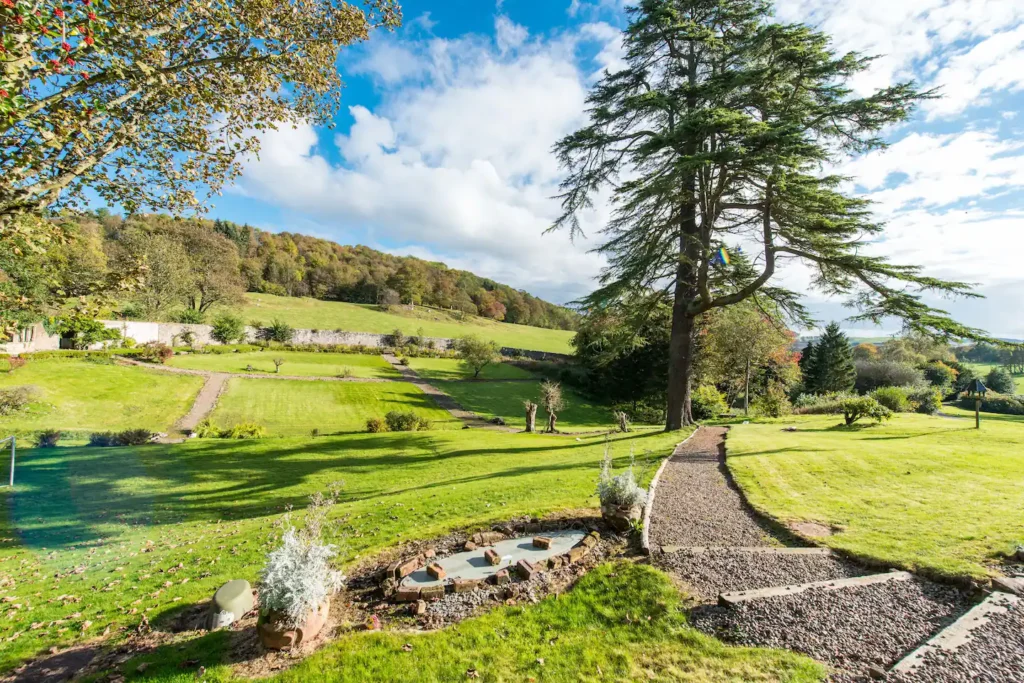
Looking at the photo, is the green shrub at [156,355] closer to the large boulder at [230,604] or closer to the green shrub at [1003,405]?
the large boulder at [230,604]

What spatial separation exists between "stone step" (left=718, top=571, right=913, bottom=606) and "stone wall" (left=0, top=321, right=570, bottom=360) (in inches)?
1742

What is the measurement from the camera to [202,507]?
10484 mm

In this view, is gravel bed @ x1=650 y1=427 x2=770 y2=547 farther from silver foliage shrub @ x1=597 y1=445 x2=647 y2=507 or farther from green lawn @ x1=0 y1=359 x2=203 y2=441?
green lawn @ x1=0 y1=359 x2=203 y2=441

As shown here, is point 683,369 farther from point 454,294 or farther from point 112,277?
point 454,294

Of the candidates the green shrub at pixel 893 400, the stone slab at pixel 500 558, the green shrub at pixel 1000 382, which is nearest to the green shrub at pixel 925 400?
the green shrub at pixel 893 400

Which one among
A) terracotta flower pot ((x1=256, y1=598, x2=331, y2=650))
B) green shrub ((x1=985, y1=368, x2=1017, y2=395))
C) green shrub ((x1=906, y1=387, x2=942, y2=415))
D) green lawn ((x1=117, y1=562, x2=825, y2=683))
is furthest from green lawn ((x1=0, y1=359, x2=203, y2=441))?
green shrub ((x1=985, y1=368, x2=1017, y2=395))

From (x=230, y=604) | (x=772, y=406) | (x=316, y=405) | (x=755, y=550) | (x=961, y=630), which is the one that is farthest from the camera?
(x=316, y=405)

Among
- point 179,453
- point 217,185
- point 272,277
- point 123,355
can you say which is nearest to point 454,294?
point 272,277

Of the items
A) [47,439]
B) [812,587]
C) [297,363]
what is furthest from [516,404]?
[812,587]

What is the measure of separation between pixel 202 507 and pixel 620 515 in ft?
32.5

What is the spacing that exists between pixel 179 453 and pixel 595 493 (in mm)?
15465

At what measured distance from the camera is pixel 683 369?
16484 mm

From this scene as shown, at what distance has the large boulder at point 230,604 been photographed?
500 centimetres

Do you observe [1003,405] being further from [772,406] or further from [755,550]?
[755,550]
